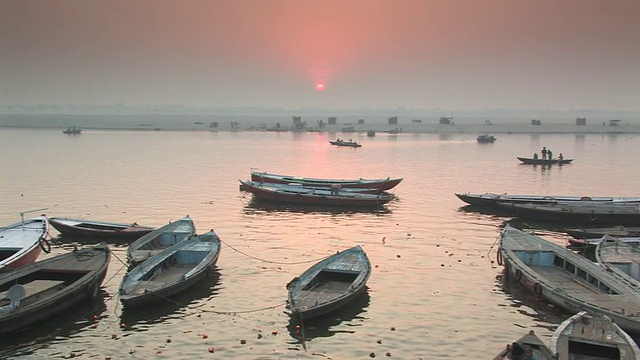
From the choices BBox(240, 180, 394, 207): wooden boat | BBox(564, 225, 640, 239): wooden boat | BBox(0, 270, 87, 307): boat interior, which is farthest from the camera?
BBox(240, 180, 394, 207): wooden boat

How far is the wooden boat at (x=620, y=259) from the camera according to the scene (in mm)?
22181

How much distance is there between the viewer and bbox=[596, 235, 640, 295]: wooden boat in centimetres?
2218

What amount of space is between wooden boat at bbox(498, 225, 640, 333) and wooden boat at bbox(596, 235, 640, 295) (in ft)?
2.18

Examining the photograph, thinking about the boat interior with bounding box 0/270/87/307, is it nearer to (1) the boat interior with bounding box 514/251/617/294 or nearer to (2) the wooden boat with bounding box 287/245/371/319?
(2) the wooden boat with bounding box 287/245/371/319

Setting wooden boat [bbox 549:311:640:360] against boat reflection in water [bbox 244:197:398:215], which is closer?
wooden boat [bbox 549:311:640:360]

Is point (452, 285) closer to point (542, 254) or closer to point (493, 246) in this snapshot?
point (542, 254)

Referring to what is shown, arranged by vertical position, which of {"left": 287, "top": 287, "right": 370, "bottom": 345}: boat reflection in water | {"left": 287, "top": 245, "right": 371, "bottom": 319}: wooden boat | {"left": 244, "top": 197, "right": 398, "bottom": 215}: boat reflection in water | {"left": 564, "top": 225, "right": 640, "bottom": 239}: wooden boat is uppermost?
{"left": 287, "top": 245, "right": 371, "bottom": 319}: wooden boat

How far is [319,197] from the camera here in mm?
43219

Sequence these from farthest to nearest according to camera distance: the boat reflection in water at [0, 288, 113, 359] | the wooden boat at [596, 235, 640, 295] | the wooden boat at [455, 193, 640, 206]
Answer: the wooden boat at [455, 193, 640, 206]
the wooden boat at [596, 235, 640, 295]
the boat reflection in water at [0, 288, 113, 359]

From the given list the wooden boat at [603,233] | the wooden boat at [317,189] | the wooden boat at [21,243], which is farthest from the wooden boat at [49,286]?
the wooden boat at [603,233]

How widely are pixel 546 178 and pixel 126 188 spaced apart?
163 ft

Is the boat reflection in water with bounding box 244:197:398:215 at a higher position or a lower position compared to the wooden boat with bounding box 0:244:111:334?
lower

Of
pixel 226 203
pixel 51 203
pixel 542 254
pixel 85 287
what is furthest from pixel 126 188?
→ pixel 542 254

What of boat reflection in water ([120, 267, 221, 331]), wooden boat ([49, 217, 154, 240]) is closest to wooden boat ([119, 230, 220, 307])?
boat reflection in water ([120, 267, 221, 331])
